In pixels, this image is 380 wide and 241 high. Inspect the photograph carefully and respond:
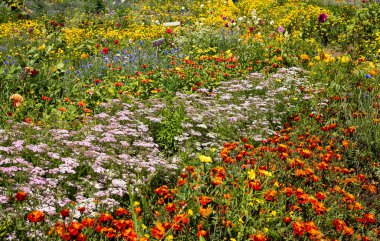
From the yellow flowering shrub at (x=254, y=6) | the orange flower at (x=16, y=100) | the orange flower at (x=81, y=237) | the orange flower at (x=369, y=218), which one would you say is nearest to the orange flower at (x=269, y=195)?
the orange flower at (x=369, y=218)

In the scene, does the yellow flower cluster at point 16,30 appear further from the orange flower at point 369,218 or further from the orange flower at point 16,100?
the orange flower at point 369,218

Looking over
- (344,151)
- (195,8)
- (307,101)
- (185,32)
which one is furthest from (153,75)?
(195,8)

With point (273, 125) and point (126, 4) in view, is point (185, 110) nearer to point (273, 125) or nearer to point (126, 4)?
point (273, 125)

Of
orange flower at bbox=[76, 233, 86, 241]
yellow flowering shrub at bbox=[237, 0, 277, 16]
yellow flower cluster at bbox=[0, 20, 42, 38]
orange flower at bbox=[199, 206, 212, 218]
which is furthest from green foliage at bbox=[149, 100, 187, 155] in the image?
yellow flowering shrub at bbox=[237, 0, 277, 16]

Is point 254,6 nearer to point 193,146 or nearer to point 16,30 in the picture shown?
point 16,30

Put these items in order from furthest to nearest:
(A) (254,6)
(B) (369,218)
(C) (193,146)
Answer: (A) (254,6) < (C) (193,146) < (B) (369,218)

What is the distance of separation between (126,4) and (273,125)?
11.7 metres

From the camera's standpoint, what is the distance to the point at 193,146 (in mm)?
4219

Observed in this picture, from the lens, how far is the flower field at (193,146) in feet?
9.08

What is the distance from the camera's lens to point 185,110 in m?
4.70

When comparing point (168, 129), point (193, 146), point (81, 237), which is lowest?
point (193, 146)

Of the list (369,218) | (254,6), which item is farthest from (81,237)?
(254,6)

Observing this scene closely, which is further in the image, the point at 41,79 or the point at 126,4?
the point at 126,4

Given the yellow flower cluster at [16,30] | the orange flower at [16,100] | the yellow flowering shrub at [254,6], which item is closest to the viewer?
the orange flower at [16,100]
